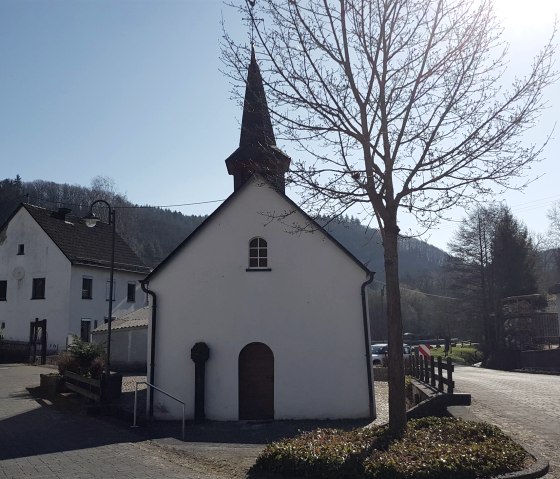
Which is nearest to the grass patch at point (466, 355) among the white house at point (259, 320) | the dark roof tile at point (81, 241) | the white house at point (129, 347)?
the dark roof tile at point (81, 241)

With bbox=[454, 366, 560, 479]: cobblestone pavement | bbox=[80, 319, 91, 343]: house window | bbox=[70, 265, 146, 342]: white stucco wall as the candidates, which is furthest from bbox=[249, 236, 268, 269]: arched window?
bbox=[80, 319, 91, 343]: house window

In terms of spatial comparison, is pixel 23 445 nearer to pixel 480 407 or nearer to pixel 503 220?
pixel 480 407

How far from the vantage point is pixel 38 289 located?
39.2 metres

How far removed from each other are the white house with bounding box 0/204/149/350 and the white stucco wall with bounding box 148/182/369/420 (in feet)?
71.1

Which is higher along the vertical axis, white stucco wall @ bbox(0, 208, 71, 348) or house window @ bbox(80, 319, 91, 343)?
white stucco wall @ bbox(0, 208, 71, 348)

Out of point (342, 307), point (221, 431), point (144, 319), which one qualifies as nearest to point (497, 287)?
point (144, 319)

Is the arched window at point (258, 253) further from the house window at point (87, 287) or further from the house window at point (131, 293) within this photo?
the house window at point (131, 293)

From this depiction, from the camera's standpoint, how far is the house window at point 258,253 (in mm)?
17562

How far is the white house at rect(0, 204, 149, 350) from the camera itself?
37625 millimetres

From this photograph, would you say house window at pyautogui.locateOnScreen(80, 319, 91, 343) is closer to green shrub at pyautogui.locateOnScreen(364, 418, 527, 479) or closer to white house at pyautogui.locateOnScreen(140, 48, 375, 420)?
white house at pyautogui.locateOnScreen(140, 48, 375, 420)

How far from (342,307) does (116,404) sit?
722cm

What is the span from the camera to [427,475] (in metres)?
7.48

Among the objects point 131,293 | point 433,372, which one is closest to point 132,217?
point 131,293

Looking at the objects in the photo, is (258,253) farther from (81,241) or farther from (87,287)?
(81,241)
